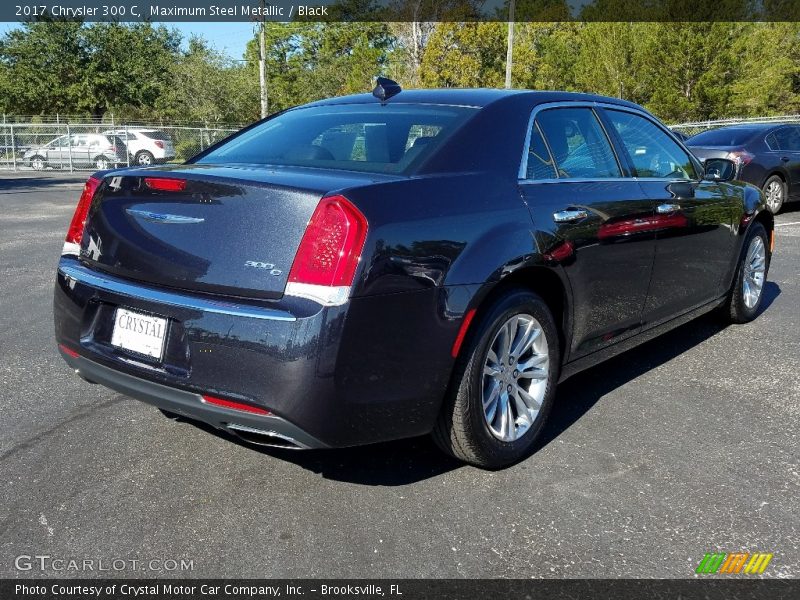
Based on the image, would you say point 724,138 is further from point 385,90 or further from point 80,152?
point 80,152

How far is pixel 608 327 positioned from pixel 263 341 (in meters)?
2.00

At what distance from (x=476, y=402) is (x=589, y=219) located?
1.13m

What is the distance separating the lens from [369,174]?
2941 mm

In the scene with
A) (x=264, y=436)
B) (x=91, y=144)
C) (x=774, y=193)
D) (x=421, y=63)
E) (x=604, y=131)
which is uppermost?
(x=421, y=63)

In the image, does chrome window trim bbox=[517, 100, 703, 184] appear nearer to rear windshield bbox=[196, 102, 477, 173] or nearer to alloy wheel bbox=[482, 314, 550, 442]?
rear windshield bbox=[196, 102, 477, 173]

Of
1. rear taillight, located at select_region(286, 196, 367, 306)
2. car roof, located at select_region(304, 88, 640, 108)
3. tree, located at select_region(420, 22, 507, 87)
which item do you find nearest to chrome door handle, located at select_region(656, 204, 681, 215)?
car roof, located at select_region(304, 88, 640, 108)

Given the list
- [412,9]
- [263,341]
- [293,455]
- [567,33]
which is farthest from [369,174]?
[567,33]

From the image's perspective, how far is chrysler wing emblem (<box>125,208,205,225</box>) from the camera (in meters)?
2.84

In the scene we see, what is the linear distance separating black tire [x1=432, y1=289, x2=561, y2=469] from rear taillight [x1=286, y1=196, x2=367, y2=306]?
0.68 metres

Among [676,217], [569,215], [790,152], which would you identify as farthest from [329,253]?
[790,152]

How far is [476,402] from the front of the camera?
10.0 feet

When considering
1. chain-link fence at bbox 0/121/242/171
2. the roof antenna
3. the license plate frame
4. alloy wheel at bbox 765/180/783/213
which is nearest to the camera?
the license plate frame

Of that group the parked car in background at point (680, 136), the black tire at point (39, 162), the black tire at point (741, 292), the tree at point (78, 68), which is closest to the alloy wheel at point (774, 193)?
the parked car in background at point (680, 136)

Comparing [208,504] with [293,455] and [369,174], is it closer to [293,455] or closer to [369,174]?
[293,455]
